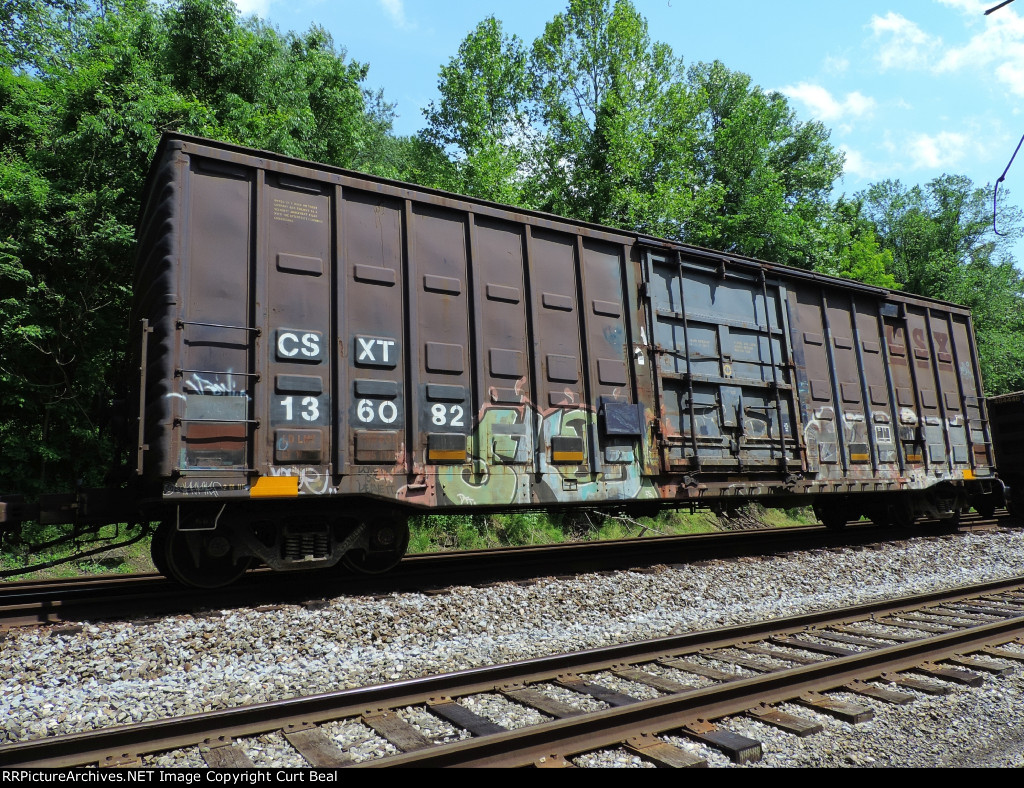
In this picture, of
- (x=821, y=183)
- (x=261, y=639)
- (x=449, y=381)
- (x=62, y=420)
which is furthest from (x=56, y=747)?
(x=821, y=183)

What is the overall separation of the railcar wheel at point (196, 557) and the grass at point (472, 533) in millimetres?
3636

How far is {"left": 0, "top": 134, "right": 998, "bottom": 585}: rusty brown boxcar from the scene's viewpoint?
570 centimetres

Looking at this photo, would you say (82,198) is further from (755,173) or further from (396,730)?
(755,173)

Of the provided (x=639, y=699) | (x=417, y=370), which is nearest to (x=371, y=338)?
(x=417, y=370)

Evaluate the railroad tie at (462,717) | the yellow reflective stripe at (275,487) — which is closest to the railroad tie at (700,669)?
the railroad tie at (462,717)

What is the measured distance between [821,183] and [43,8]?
29049 mm

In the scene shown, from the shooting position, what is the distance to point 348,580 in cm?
646

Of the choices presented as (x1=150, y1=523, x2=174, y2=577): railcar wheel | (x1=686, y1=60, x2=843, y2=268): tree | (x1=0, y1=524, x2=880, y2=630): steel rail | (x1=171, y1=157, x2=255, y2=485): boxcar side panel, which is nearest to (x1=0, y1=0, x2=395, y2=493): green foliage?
(x1=0, y1=524, x2=880, y2=630): steel rail

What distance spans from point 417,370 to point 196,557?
8.94 feet

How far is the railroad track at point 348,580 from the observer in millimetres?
5453

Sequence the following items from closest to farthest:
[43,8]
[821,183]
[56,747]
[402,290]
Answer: [56,747], [402,290], [43,8], [821,183]

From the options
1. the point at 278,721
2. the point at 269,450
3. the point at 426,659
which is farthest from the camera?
the point at 269,450

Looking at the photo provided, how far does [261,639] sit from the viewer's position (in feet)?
16.0
